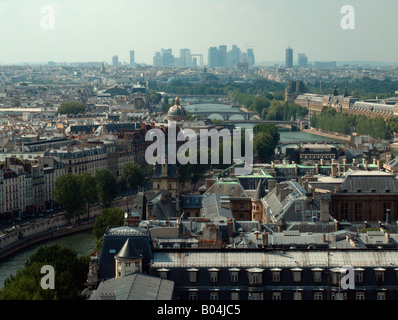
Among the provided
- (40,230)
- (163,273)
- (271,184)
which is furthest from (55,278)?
(40,230)

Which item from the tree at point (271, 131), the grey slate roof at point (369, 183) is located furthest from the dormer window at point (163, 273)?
the tree at point (271, 131)

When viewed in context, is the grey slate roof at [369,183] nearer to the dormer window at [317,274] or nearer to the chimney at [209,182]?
the chimney at [209,182]

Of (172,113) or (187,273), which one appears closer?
(187,273)

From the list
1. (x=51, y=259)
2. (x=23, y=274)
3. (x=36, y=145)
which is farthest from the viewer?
(x=36, y=145)

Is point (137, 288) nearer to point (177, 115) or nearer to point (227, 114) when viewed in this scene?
point (177, 115)

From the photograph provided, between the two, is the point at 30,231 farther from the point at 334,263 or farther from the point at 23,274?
the point at 334,263

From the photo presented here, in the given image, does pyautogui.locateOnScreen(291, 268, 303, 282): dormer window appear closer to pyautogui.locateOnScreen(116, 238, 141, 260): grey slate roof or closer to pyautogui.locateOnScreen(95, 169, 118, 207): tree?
pyautogui.locateOnScreen(116, 238, 141, 260): grey slate roof
